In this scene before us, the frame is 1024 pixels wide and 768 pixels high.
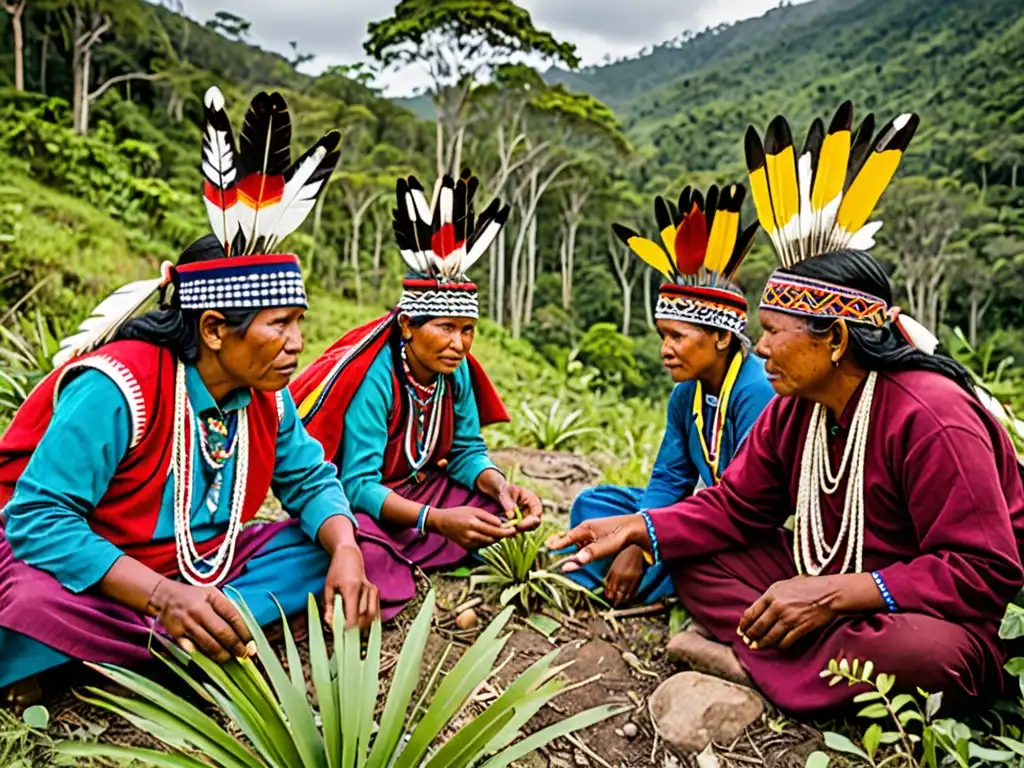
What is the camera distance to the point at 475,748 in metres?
1.62

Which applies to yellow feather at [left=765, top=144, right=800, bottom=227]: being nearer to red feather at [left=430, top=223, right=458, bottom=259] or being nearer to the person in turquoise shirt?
the person in turquoise shirt

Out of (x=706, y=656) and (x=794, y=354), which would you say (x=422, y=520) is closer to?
(x=706, y=656)

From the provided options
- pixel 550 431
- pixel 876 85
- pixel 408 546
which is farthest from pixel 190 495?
pixel 876 85

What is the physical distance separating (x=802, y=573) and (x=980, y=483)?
0.65m

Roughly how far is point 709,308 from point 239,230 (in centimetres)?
183

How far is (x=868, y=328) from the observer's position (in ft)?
7.41

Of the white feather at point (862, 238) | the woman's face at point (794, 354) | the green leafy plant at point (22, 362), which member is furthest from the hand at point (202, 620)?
the green leafy plant at point (22, 362)

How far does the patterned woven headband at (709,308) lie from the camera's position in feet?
10.1

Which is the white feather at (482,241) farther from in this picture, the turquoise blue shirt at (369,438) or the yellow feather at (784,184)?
the yellow feather at (784,184)

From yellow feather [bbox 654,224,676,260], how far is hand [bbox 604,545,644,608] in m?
1.26

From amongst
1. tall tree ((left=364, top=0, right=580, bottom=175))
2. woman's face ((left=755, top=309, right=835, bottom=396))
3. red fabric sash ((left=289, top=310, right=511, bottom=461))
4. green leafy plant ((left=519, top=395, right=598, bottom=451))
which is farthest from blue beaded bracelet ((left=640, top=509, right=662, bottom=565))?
tall tree ((left=364, top=0, right=580, bottom=175))

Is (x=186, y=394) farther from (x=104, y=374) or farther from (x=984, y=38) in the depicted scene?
(x=984, y=38)

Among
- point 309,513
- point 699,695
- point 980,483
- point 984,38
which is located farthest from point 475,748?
point 984,38

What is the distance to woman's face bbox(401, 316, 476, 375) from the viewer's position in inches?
123
